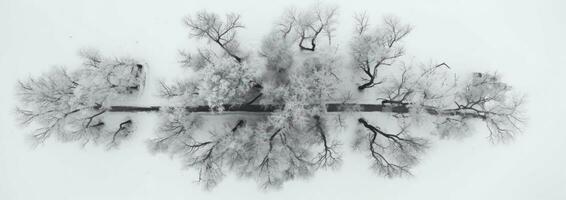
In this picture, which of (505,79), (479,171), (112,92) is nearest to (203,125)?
(112,92)

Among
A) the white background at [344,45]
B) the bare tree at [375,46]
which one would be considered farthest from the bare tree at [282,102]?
the white background at [344,45]

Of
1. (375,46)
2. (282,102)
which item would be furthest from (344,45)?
(282,102)

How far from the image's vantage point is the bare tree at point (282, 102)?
1922 centimetres

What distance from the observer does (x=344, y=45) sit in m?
22.5

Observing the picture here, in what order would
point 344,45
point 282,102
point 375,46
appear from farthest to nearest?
point 344,45
point 375,46
point 282,102

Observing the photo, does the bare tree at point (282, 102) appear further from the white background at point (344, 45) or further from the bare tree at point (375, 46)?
the white background at point (344, 45)

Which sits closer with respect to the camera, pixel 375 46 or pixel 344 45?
pixel 375 46

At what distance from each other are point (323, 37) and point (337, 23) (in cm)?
117

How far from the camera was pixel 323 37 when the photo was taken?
22.4m

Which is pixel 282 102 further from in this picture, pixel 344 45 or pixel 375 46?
pixel 344 45

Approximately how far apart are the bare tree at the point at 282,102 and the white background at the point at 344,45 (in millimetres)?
1271

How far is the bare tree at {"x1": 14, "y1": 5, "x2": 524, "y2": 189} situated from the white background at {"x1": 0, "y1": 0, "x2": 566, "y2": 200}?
1.27m

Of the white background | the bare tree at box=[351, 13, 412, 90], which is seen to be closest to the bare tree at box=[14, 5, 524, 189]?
the bare tree at box=[351, 13, 412, 90]

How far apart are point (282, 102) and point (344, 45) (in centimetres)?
596
